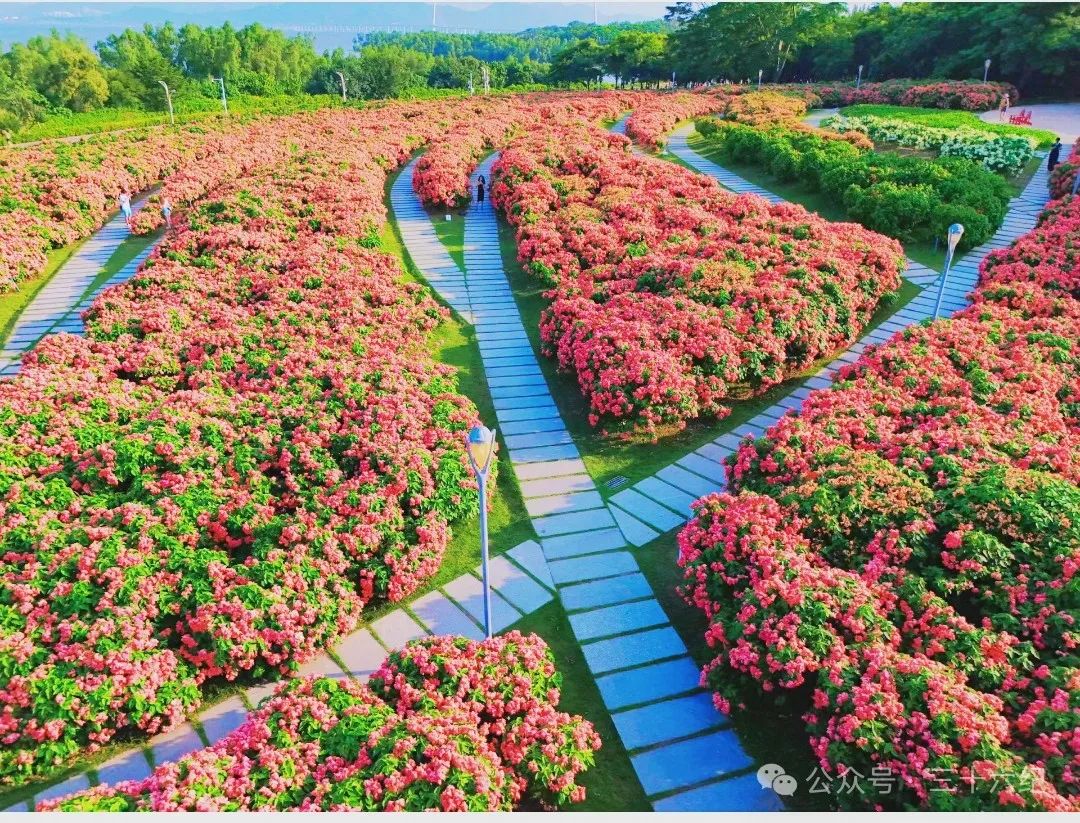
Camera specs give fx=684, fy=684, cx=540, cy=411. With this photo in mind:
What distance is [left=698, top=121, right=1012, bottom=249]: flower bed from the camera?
1695cm

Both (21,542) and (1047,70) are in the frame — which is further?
(1047,70)

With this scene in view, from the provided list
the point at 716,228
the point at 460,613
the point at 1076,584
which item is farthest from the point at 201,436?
the point at 716,228

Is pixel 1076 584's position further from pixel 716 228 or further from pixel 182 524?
pixel 716 228

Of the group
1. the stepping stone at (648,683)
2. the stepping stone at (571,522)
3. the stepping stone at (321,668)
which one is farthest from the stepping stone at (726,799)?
the stepping stone at (571,522)

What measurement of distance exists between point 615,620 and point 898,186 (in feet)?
54.4

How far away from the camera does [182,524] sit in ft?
23.2

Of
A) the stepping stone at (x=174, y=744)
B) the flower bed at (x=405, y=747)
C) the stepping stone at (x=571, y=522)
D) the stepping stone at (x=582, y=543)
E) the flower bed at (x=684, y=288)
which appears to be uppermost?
the flower bed at (x=684, y=288)

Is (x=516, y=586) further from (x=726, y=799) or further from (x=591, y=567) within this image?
(x=726, y=799)

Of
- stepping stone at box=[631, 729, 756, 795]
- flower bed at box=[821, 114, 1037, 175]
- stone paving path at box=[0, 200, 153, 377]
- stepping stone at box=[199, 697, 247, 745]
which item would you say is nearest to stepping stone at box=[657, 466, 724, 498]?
stepping stone at box=[631, 729, 756, 795]

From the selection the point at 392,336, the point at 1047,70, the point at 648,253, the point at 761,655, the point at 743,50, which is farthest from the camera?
the point at 743,50

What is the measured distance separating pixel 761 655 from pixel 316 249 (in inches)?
495

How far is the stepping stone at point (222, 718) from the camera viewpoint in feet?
19.3

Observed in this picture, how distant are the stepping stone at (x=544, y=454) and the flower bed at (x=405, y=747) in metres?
3.79

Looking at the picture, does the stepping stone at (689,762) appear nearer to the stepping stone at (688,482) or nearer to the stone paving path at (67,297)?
the stepping stone at (688,482)
